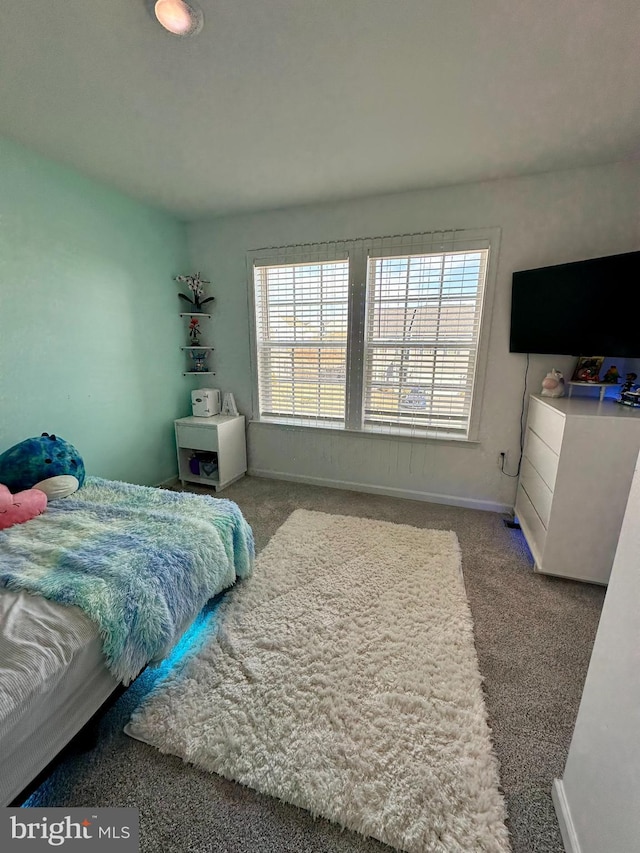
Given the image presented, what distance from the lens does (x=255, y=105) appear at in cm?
166

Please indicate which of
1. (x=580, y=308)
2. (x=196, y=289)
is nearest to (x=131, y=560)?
(x=196, y=289)

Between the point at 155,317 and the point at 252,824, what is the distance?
326 centimetres

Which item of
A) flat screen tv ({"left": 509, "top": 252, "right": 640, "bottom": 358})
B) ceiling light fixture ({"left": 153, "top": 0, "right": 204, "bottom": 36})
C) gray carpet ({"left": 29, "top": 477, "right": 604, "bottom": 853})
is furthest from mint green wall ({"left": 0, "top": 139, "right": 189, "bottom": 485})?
flat screen tv ({"left": 509, "top": 252, "right": 640, "bottom": 358})

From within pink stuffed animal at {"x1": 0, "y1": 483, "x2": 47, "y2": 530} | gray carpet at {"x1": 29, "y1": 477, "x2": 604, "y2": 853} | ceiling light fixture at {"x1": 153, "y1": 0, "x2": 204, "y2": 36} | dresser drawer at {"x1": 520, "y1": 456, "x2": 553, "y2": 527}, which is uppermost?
ceiling light fixture at {"x1": 153, "y1": 0, "x2": 204, "y2": 36}

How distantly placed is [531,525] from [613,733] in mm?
1754

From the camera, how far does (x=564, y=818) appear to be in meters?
0.93

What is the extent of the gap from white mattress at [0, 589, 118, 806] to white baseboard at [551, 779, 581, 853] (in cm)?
145

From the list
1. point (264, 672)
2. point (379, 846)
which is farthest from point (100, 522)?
point (379, 846)

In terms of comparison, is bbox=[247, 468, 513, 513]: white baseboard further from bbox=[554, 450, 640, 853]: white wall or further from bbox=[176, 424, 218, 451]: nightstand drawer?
bbox=[554, 450, 640, 853]: white wall

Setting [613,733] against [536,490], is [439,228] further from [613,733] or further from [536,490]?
[613,733]

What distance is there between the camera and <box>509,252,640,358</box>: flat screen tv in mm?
1957

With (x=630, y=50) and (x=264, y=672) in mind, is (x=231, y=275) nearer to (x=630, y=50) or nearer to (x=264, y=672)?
(x=630, y=50)

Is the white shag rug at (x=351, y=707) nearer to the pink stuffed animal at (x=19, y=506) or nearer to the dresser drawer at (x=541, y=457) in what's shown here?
the dresser drawer at (x=541, y=457)

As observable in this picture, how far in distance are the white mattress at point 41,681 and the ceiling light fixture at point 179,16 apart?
2.11m
